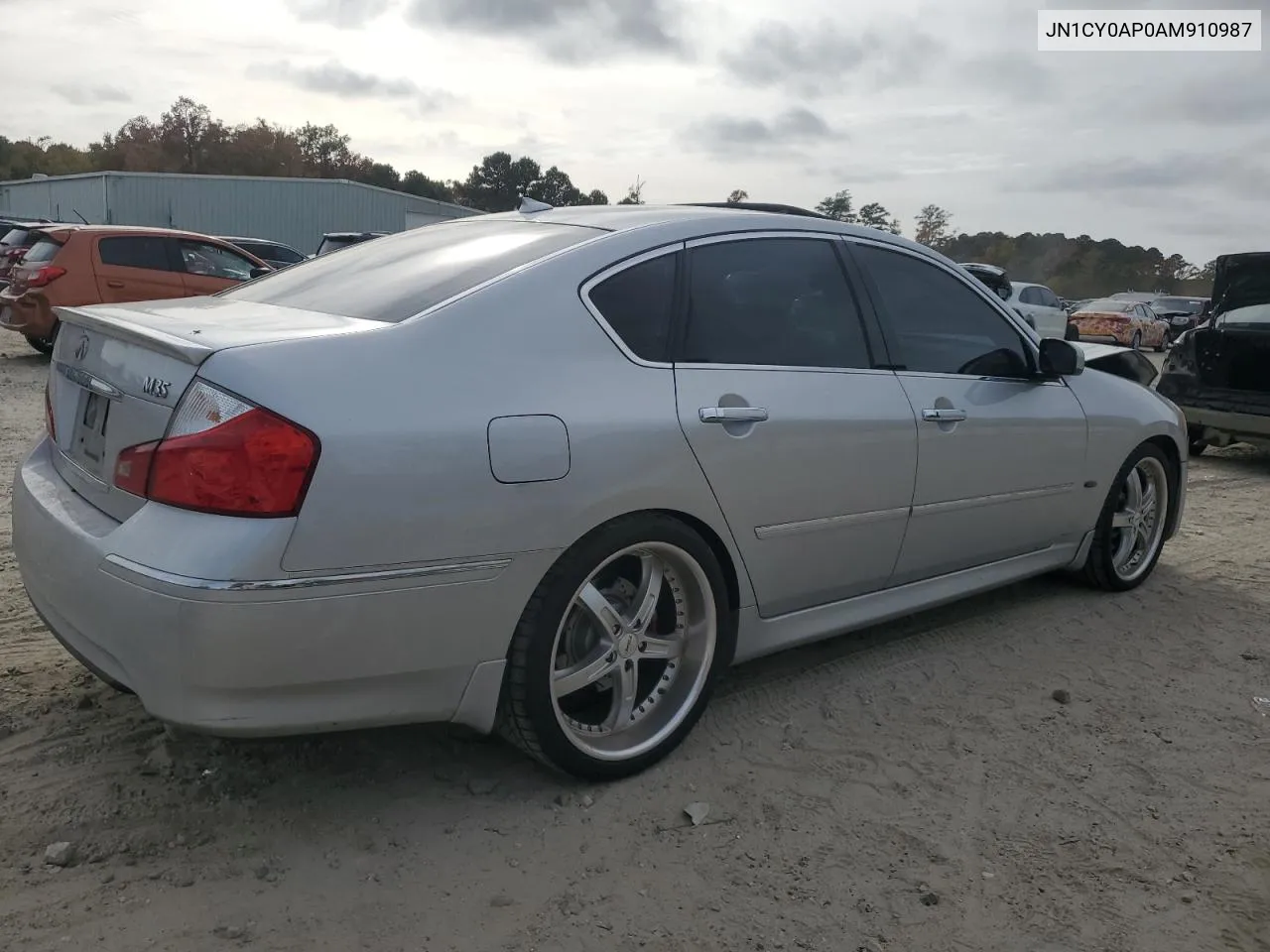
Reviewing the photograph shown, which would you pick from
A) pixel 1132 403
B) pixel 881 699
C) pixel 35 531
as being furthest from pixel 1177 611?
pixel 35 531

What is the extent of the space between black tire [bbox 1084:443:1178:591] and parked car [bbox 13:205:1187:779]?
914 millimetres

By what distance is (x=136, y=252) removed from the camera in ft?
37.4

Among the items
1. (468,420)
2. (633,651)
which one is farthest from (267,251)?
(468,420)

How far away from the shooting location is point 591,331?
2.80 metres

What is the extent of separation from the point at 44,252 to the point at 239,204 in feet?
85.6

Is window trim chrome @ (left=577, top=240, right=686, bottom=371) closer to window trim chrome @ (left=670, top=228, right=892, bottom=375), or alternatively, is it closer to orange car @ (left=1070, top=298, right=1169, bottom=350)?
window trim chrome @ (left=670, top=228, right=892, bottom=375)

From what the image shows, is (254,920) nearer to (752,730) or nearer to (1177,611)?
(752,730)

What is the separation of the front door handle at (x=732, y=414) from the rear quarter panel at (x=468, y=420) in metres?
0.12

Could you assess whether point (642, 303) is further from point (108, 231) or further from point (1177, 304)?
point (1177, 304)

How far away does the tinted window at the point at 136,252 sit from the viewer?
36.8 feet

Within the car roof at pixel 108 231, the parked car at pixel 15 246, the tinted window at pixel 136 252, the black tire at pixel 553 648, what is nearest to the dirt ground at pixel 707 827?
the black tire at pixel 553 648

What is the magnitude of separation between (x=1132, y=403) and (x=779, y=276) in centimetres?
224

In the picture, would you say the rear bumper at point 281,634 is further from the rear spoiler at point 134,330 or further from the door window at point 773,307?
the door window at point 773,307

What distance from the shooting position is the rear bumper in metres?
2.21
